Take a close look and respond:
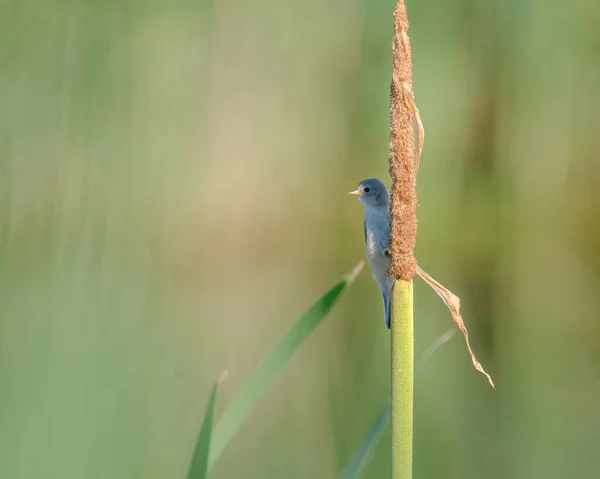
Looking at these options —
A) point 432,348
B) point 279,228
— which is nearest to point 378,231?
point 432,348

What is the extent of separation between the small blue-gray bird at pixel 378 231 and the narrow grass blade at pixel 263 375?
0.23 meters

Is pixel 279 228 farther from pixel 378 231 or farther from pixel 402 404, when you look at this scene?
pixel 402 404

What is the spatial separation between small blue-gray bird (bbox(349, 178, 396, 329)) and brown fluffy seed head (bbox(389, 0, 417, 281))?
0.25m

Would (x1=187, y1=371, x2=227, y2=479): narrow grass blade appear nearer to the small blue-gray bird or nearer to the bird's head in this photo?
the small blue-gray bird

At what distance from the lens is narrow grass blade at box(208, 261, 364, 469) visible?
18.2 inches

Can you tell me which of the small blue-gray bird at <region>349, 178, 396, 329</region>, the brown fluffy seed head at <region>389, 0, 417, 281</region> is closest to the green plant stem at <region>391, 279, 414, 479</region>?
the brown fluffy seed head at <region>389, 0, 417, 281</region>

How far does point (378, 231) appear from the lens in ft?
2.61

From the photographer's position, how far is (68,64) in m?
1.01

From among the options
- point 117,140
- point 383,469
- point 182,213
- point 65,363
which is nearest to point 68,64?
point 117,140

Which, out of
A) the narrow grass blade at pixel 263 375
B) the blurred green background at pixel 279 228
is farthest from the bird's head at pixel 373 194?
the narrow grass blade at pixel 263 375

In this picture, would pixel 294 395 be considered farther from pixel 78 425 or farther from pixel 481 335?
pixel 78 425

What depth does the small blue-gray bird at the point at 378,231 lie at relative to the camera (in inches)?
28.5

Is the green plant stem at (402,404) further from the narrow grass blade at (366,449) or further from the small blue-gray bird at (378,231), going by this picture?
the small blue-gray bird at (378,231)

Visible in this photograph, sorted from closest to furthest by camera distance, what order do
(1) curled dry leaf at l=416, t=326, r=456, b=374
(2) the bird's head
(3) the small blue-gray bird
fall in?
(1) curled dry leaf at l=416, t=326, r=456, b=374, (3) the small blue-gray bird, (2) the bird's head
